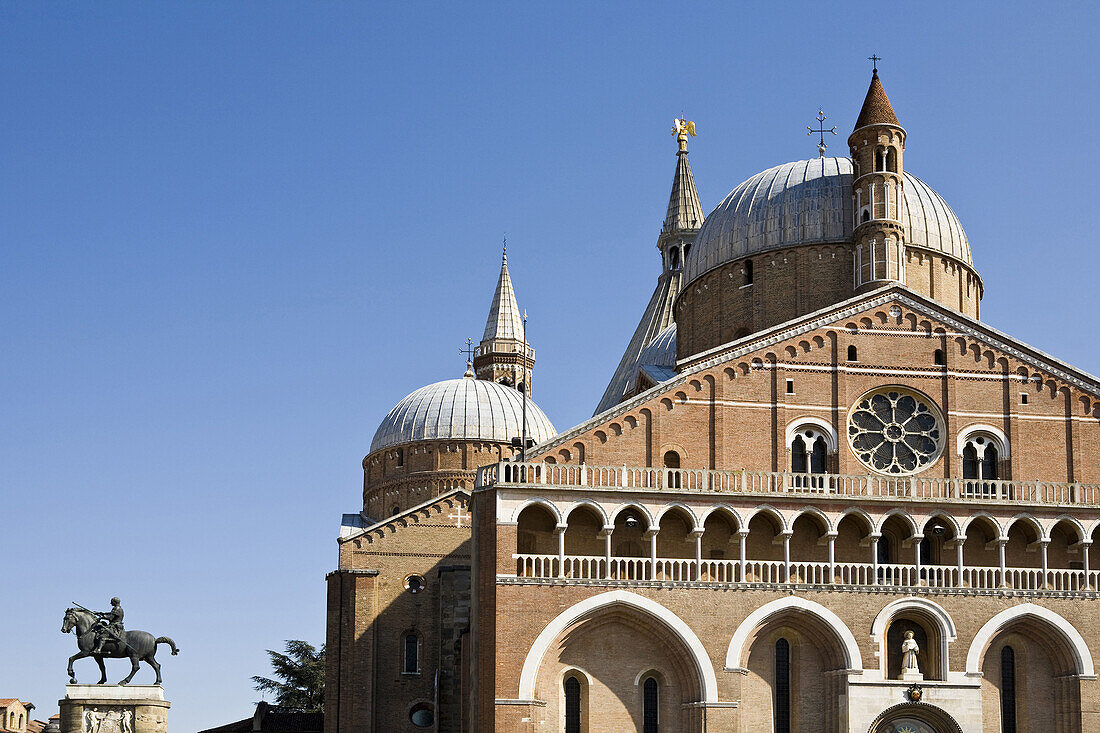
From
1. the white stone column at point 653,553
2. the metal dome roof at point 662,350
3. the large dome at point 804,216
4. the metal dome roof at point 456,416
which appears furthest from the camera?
the metal dome roof at point 456,416

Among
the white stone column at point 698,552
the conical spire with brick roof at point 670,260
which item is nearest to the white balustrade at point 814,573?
the white stone column at point 698,552

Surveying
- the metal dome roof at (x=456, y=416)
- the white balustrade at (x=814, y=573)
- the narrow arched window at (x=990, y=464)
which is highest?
the metal dome roof at (x=456, y=416)

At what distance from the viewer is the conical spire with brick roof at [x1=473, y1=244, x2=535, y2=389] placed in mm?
78250

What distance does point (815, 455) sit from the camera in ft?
138

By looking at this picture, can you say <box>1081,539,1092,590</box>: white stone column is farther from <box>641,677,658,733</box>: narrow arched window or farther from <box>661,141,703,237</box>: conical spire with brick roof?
<box>661,141,703,237</box>: conical spire with brick roof

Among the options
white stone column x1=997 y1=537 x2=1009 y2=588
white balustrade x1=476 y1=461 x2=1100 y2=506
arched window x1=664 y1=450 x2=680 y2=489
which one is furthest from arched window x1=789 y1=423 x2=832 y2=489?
white stone column x1=997 y1=537 x2=1009 y2=588

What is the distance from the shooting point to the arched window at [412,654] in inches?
2063

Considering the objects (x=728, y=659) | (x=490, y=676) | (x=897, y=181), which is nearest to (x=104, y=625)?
(x=490, y=676)

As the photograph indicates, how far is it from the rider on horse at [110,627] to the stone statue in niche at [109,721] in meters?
1.40

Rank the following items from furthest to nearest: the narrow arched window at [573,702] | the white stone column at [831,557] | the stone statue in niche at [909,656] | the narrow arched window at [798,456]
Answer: the narrow arched window at [798,456], the white stone column at [831,557], the stone statue in niche at [909,656], the narrow arched window at [573,702]

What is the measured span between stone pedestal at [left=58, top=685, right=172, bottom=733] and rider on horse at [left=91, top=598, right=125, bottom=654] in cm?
99

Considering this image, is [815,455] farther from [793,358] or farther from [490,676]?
[490,676]

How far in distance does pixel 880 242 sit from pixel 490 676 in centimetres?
1853

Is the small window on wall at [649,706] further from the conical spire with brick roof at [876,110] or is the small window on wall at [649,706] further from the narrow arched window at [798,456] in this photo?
the conical spire with brick roof at [876,110]
